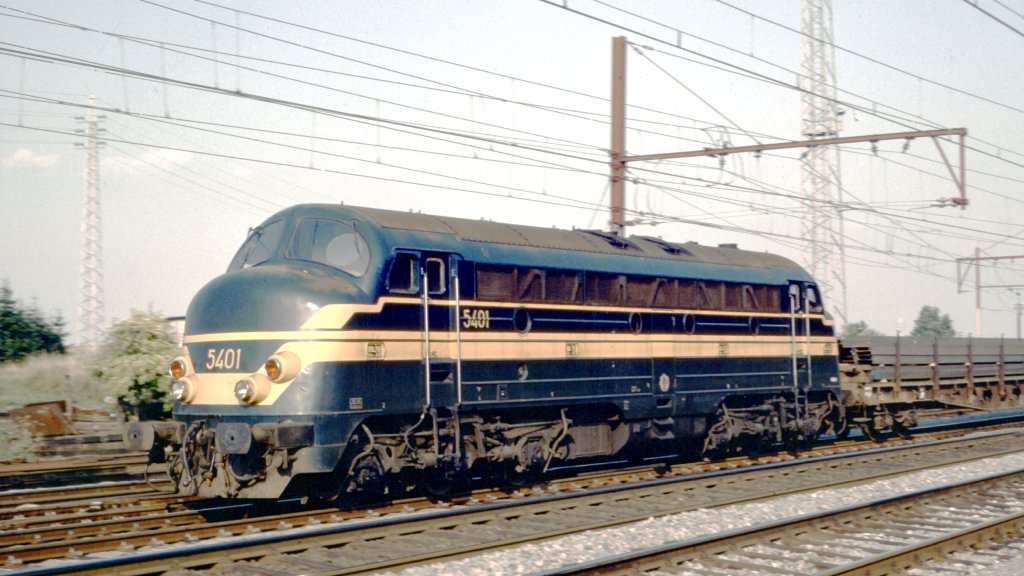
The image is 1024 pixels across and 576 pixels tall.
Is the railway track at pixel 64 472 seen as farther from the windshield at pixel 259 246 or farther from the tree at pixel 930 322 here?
the tree at pixel 930 322

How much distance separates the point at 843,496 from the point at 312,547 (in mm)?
8488

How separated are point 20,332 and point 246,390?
24182 millimetres

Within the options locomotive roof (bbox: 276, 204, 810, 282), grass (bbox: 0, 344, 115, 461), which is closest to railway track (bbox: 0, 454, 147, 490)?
grass (bbox: 0, 344, 115, 461)

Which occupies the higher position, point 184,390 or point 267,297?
point 267,297

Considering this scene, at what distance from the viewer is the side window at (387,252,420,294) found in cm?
1340

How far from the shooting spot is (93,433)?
2203 cm

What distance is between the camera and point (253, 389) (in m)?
12.4

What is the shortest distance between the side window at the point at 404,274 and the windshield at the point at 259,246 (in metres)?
1.87

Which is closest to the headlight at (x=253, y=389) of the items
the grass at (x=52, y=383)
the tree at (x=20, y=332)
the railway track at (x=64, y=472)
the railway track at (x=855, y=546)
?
the railway track at (x=855, y=546)

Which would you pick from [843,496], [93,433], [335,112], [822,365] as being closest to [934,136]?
[822,365]

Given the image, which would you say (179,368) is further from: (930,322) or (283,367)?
(930,322)

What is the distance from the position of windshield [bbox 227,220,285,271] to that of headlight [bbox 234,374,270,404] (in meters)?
2.29

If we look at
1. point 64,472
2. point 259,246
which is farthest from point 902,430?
point 64,472

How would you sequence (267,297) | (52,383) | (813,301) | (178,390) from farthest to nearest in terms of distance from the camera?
1. (52,383)
2. (813,301)
3. (178,390)
4. (267,297)
